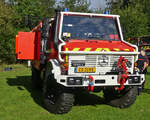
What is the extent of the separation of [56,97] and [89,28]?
214 centimetres

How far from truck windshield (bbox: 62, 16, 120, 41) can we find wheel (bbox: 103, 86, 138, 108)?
1.53 metres

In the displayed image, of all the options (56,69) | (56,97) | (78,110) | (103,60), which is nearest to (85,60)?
(103,60)

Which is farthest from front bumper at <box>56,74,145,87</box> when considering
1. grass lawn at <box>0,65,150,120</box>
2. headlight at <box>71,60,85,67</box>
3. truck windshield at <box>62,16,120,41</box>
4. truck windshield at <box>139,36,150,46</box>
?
truck windshield at <box>139,36,150,46</box>

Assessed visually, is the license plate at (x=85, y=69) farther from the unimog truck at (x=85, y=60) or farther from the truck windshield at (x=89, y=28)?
the truck windshield at (x=89, y=28)

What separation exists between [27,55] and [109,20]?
2.80m

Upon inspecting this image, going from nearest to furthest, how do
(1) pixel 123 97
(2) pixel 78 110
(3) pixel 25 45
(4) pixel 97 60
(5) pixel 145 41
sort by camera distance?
(4) pixel 97 60 → (2) pixel 78 110 → (1) pixel 123 97 → (3) pixel 25 45 → (5) pixel 145 41

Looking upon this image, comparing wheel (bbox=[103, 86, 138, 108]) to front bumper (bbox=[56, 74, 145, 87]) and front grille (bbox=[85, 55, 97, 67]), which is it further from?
front grille (bbox=[85, 55, 97, 67])

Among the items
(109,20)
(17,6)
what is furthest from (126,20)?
(109,20)

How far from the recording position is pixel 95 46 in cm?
667

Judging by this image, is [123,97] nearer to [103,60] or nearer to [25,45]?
[103,60]

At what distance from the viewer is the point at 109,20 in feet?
25.4

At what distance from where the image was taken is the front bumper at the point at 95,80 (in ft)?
19.6

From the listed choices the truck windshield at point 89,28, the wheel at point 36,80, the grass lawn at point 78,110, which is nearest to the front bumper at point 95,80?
the grass lawn at point 78,110

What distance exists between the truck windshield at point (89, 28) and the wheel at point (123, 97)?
153cm
